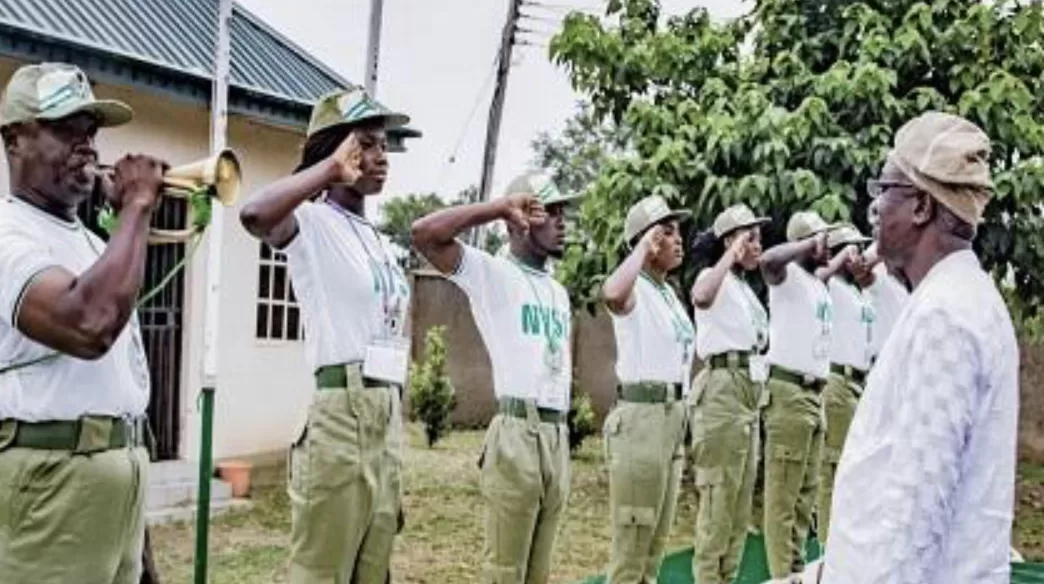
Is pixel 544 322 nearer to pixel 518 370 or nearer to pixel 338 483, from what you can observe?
pixel 518 370

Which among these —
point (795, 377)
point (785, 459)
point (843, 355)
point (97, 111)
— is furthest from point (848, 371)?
point (97, 111)

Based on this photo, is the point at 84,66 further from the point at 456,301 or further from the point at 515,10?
the point at 515,10

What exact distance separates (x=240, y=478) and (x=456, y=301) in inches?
215

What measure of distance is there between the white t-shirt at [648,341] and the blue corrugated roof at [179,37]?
314 cm

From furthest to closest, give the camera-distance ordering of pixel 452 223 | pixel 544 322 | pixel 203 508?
1. pixel 203 508
2. pixel 544 322
3. pixel 452 223

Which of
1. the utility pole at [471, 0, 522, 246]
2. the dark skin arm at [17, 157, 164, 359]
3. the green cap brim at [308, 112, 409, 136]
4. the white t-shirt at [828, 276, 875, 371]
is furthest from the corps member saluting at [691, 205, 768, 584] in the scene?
the utility pole at [471, 0, 522, 246]

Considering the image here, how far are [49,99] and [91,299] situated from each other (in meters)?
0.48

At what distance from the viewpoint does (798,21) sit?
816 centimetres

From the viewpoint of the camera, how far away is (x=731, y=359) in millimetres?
5234

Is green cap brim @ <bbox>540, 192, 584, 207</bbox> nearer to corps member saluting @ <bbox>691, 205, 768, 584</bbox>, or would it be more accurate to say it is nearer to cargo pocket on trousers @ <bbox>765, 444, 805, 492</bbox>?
corps member saluting @ <bbox>691, 205, 768, 584</bbox>

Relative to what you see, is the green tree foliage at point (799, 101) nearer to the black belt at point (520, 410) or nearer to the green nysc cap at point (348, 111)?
the black belt at point (520, 410)

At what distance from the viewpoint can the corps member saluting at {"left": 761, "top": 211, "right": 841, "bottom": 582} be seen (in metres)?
5.62

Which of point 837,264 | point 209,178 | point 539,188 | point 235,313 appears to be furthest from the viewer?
point 235,313

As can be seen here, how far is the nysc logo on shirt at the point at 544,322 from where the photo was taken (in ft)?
12.7
